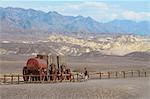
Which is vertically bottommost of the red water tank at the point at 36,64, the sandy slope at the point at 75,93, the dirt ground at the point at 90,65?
the sandy slope at the point at 75,93

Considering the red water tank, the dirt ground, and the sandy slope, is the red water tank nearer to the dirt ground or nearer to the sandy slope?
the sandy slope

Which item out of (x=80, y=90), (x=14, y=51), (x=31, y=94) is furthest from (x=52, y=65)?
(x=14, y=51)

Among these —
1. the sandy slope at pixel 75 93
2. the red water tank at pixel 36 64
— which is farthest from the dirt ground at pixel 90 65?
the sandy slope at pixel 75 93

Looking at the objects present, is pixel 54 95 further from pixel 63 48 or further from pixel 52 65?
pixel 63 48

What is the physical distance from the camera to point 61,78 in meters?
42.0

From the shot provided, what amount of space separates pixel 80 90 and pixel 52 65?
30.9 ft

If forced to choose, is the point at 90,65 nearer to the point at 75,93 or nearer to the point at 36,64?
the point at 36,64

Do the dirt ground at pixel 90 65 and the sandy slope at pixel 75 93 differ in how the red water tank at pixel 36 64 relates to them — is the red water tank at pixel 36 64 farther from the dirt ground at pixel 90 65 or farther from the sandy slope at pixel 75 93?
the dirt ground at pixel 90 65

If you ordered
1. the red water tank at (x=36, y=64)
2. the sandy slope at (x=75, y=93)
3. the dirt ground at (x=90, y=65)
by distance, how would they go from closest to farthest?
1. the sandy slope at (x=75, y=93)
2. the red water tank at (x=36, y=64)
3. the dirt ground at (x=90, y=65)

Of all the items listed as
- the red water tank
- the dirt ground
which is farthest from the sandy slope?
the dirt ground

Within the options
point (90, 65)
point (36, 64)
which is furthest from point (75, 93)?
point (90, 65)

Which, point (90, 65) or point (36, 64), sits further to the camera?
A: point (90, 65)

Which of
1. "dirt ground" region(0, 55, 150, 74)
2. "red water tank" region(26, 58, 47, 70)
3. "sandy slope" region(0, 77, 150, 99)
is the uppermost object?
"red water tank" region(26, 58, 47, 70)

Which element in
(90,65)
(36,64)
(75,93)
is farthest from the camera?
(90,65)
